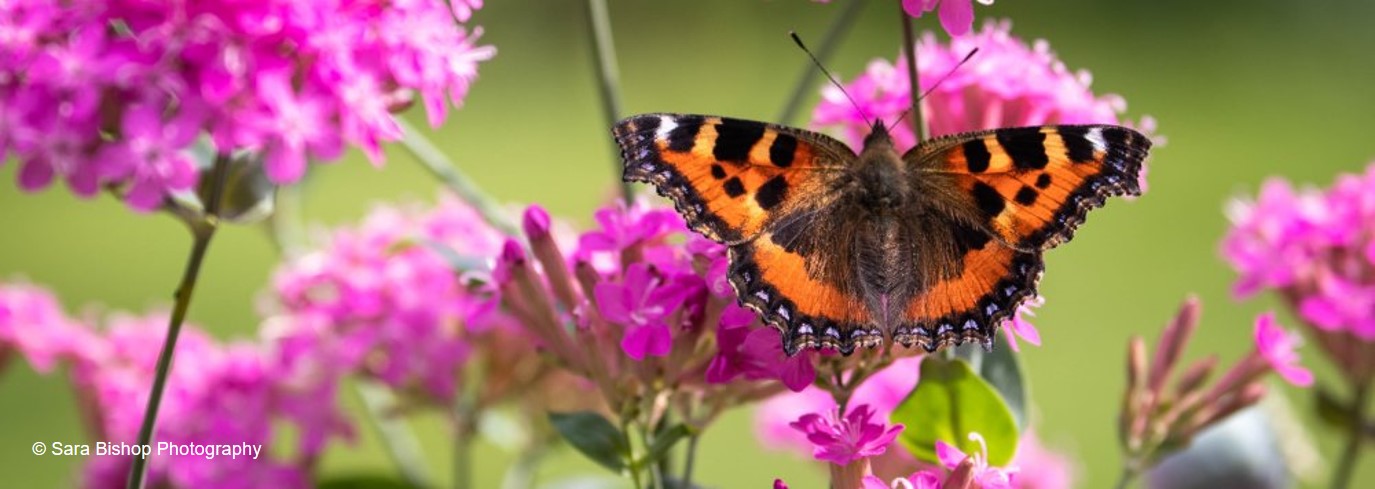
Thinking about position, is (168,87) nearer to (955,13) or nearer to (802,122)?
(955,13)

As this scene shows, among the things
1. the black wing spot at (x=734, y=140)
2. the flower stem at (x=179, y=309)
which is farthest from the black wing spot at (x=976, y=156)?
the flower stem at (x=179, y=309)

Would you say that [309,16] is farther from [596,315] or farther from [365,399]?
[365,399]

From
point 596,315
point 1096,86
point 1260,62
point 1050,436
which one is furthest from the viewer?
point 1260,62

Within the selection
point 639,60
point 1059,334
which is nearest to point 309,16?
point 1059,334

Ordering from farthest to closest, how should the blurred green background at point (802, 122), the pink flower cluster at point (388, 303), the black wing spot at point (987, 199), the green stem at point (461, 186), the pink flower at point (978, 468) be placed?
the blurred green background at point (802, 122) → the pink flower cluster at point (388, 303) → the green stem at point (461, 186) → the black wing spot at point (987, 199) → the pink flower at point (978, 468)

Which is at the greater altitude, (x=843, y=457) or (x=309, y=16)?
(x=309, y=16)

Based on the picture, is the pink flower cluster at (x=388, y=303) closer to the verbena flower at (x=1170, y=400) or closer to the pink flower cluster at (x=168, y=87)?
the pink flower cluster at (x=168, y=87)
